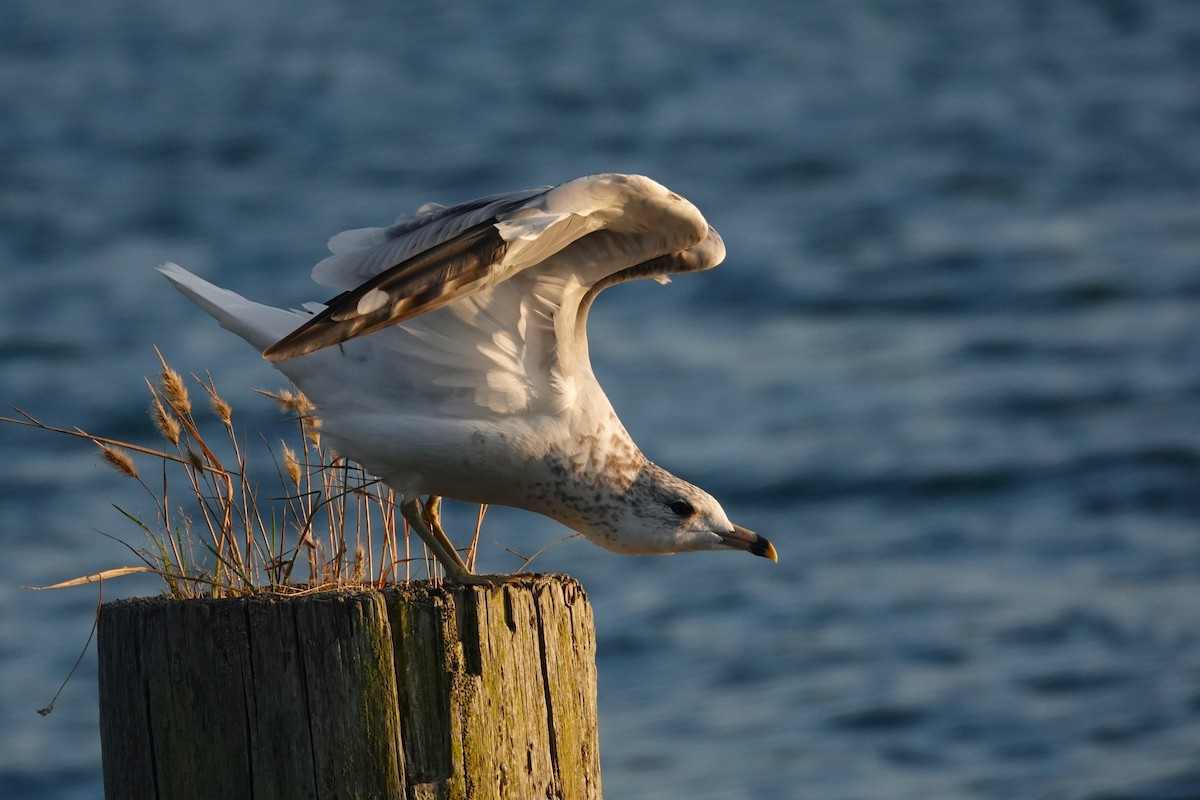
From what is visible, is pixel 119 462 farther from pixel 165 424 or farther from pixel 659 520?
pixel 659 520

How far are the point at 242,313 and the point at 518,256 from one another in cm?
92

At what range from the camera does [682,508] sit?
14.8ft

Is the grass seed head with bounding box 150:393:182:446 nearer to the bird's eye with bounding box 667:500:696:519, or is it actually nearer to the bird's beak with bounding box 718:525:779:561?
the bird's eye with bounding box 667:500:696:519

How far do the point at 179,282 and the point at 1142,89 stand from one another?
2007 cm

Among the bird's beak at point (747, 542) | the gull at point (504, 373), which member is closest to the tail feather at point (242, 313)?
the gull at point (504, 373)

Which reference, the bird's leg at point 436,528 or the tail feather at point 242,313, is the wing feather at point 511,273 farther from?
the bird's leg at point 436,528

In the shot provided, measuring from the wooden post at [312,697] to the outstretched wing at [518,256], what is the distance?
65cm

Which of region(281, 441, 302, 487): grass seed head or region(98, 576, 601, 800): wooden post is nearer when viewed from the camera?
region(98, 576, 601, 800): wooden post

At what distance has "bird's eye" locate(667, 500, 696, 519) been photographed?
450 cm

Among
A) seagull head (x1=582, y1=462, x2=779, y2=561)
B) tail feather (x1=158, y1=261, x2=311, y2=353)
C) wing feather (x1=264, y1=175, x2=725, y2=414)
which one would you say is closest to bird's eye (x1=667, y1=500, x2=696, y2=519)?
seagull head (x1=582, y1=462, x2=779, y2=561)

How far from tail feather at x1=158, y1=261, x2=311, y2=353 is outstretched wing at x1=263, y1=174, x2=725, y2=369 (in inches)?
6.2

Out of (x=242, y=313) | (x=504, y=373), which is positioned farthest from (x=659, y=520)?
(x=242, y=313)

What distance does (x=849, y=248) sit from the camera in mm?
18203

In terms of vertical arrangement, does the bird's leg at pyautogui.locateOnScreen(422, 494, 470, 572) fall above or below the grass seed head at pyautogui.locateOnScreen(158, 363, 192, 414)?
below
